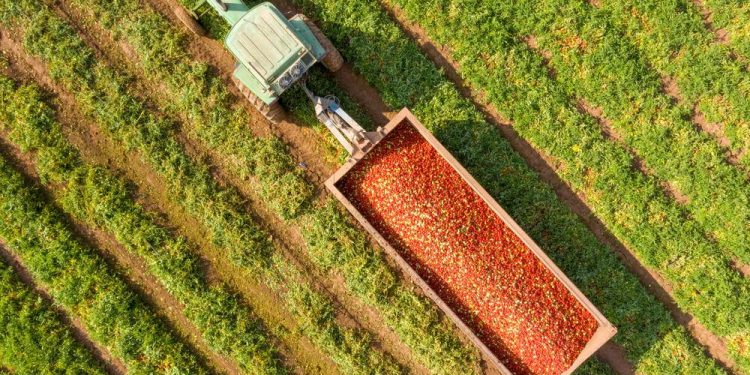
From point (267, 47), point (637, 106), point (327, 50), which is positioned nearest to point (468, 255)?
point (637, 106)

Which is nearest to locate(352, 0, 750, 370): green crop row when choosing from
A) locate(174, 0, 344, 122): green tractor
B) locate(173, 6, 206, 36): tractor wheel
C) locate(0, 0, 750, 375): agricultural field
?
locate(0, 0, 750, 375): agricultural field

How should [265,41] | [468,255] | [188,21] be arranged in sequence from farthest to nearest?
[188,21] < [468,255] < [265,41]

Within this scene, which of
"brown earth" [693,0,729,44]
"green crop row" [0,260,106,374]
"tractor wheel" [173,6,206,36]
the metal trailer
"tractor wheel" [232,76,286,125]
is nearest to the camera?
the metal trailer

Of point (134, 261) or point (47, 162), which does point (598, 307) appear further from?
point (47, 162)

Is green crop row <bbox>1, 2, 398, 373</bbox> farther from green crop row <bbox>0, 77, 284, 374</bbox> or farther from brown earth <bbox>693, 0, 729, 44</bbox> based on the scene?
brown earth <bbox>693, 0, 729, 44</bbox>

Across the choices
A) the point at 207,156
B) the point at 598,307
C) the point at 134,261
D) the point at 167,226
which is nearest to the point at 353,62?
the point at 207,156

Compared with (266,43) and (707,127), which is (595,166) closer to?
(707,127)
